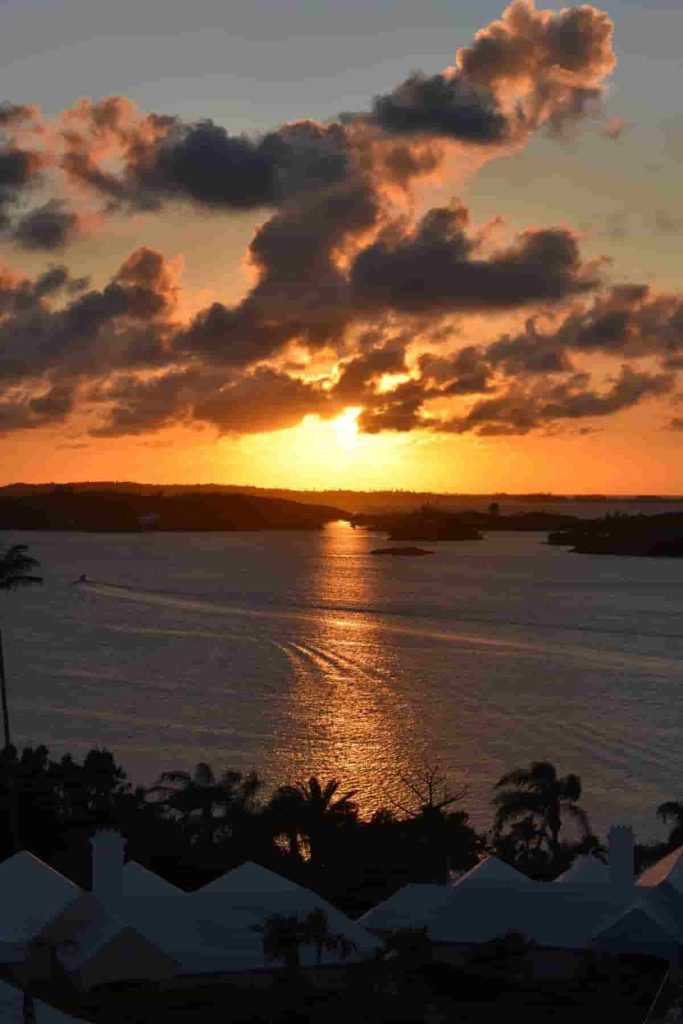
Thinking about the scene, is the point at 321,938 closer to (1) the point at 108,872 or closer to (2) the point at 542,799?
(1) the point at 108,872

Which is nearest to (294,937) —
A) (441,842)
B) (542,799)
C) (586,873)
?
(586,873)

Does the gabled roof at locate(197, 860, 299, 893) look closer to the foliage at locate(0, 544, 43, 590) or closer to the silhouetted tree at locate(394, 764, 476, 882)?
the silhouetted tree at locate(394, 764, 476, 882)

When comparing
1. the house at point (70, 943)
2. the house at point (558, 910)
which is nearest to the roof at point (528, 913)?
the house at point (558, 910)

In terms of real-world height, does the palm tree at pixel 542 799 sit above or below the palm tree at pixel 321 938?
below

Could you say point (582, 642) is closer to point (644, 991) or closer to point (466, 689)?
point (466, 689)

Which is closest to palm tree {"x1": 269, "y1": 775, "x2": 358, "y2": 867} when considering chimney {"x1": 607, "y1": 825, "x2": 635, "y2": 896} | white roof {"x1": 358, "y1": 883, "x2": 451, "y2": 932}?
white roof {"x1": 358, "y1": 883, "x2": 451, "y2": 932}

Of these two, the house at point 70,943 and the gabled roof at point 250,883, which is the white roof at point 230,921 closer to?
the gabled roof at point 250,883
